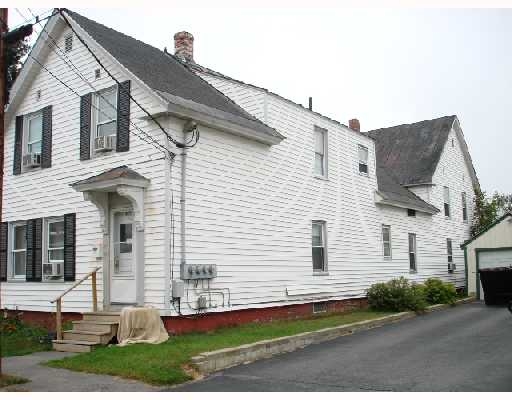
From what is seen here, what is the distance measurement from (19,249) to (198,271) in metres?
6.62

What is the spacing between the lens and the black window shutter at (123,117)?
13680 millimetres

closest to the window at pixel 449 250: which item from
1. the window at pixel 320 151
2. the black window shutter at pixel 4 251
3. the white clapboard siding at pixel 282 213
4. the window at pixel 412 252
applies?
the window at pixel 412 252

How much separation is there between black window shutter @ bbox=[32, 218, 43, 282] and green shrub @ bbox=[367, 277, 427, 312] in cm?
1021

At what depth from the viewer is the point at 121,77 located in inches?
550

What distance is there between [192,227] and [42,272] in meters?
5.04

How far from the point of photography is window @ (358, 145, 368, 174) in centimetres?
2083

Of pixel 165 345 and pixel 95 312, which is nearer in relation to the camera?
pixel 165 345

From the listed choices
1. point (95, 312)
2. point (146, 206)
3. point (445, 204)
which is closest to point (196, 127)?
point (146, 206)

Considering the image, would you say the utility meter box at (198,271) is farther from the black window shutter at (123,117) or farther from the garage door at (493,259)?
the garage door at (493,259)

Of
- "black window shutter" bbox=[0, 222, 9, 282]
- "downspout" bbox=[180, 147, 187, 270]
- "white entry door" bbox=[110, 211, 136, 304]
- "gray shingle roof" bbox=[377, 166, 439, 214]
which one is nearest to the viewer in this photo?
"downspout" bbox=[180, 147, 187, 270]

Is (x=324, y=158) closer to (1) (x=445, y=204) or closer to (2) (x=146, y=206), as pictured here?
(2) (x=146, y=206)

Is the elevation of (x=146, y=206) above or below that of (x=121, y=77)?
below

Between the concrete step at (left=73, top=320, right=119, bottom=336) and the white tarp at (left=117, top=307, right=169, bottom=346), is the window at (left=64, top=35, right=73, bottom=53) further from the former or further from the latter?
the white tarp at (left=117, top=307, right=169, bottom=346)

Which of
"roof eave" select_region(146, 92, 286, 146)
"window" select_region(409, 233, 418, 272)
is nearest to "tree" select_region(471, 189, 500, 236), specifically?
"window" select_region(409, 233, 418, 272)
